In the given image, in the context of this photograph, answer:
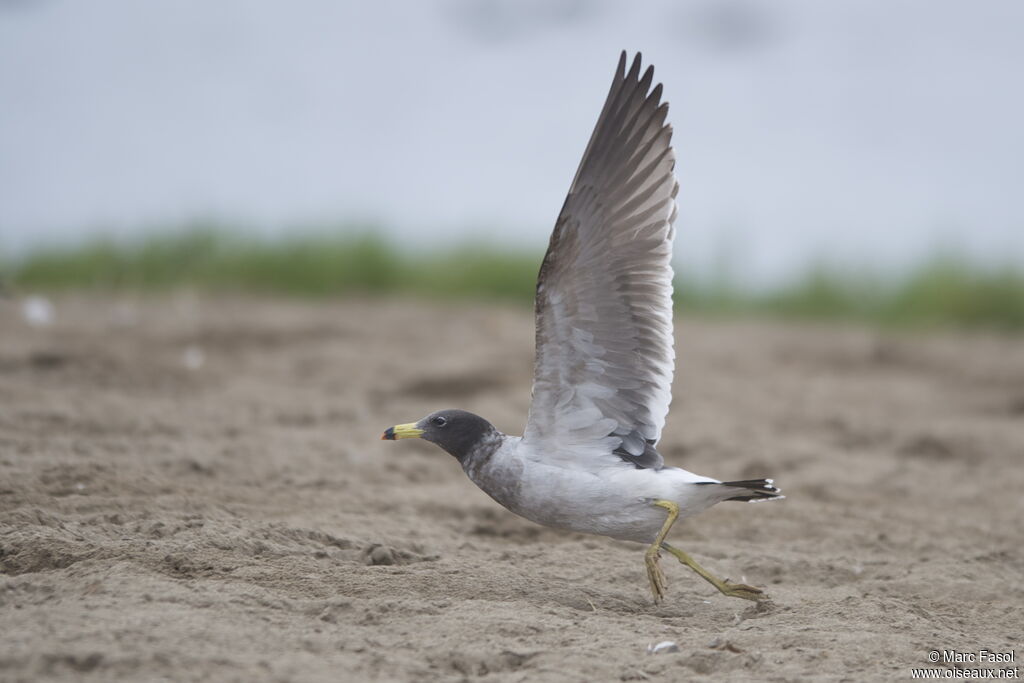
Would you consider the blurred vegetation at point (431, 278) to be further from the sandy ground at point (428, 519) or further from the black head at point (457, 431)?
the black head at point (457, 431)

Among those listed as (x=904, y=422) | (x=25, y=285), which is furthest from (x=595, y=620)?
(x=25, y=285)

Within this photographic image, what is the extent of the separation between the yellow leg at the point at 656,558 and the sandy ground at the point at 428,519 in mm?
91

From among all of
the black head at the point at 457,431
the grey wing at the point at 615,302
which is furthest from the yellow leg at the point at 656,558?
the black head at the point at 457,431

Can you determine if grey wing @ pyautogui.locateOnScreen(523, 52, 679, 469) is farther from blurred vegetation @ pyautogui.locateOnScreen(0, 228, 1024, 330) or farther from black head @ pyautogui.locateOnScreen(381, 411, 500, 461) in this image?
blurred vegetation @ pyautogui.locateOnScreen(0, 228, 1024, 330)

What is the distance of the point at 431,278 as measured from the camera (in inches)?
427

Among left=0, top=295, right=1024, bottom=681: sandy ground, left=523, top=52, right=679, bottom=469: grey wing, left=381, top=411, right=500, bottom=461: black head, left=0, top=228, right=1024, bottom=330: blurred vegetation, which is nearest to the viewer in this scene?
left=0, top=295, right=1024, bottom=681: sandy ground

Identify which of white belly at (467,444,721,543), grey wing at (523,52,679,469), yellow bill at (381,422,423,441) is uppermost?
grey wing at (523,52,679,469)

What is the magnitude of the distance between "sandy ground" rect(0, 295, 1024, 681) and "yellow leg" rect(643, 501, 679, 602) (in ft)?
0.30

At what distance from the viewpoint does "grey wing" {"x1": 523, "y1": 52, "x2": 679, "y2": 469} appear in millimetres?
3930

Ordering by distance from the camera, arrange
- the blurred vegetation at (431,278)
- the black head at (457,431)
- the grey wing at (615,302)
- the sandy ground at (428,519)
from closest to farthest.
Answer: the sandy ground at (428,519)
the grey wing at (615,302)
the black head at (457,431)
the blurred vegetation at (431,278)

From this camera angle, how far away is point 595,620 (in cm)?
358

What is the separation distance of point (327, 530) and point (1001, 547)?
2.75 metres

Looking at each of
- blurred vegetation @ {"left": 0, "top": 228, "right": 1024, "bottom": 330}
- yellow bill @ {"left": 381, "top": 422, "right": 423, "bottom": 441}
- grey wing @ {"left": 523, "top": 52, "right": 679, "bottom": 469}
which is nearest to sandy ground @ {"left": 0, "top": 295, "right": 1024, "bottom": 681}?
yellow bill @ {"left": 381, "top": 422, "right": 423, "bottom": 441}

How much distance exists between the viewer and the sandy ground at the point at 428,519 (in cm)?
317
